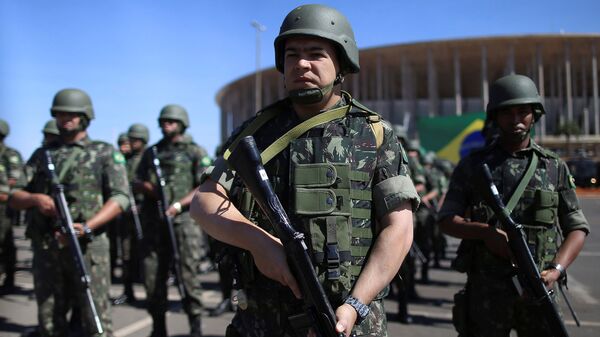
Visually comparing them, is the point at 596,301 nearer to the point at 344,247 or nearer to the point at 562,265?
the point at 562,265

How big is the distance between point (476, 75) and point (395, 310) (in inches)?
2125

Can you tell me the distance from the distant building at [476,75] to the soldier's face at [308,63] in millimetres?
47613

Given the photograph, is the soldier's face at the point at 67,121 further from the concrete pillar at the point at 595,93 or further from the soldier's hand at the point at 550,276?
the concrete pillar at the point at 595,93

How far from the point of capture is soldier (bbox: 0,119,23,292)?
6.49 metres

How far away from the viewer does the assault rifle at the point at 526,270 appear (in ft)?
9.66

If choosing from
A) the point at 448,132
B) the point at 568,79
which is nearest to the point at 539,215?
the point at 448,132

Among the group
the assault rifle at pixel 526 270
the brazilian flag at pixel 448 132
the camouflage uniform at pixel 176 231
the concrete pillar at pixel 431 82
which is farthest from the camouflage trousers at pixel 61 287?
the concrete pillar at pixel 431 82

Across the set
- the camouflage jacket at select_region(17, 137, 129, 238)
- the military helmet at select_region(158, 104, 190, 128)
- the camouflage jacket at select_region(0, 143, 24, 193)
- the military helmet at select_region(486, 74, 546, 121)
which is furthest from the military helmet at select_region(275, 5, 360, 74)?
the camouflage jacket at select_region(0, 143, 24, 193)

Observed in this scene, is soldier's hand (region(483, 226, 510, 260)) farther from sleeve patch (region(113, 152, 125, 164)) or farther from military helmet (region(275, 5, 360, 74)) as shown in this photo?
sleeve patch (region(113, 152, 125, 164))

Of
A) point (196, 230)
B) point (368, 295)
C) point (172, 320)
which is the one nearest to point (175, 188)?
point (196, 230)

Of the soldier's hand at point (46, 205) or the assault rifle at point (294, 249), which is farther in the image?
the soldier's hand at point (46, 205)

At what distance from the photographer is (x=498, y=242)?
10.4 ft

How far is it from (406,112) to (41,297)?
166 ft

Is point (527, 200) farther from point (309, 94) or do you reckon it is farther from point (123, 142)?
point (123, 142)
